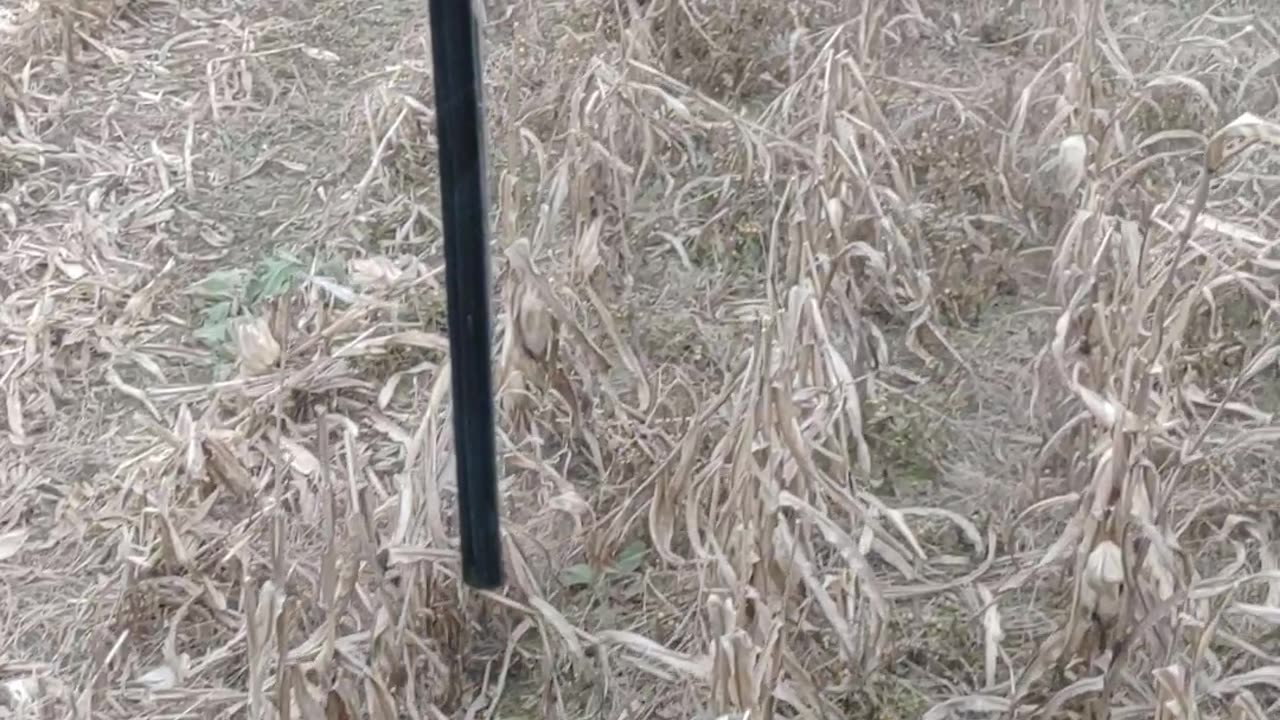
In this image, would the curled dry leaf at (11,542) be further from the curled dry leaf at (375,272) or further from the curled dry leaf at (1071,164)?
the curled dry leaf at (1071,164)

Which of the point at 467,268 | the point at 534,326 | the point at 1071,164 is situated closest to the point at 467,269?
the point at 467,268

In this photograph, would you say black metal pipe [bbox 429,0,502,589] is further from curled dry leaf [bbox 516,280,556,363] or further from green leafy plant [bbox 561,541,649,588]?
curled dry leaf [bbox 516,280,556,363]

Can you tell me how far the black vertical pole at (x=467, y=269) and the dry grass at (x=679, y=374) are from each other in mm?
75

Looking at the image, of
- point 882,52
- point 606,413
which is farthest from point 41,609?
point 882,52

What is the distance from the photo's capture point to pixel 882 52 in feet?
5.21

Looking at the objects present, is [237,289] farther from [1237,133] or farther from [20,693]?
[1237,133]

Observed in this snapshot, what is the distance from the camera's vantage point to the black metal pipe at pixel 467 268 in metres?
0.86

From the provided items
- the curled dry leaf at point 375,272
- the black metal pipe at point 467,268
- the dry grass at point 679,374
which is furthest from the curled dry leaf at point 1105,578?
the curled dry leaf at point 375,272

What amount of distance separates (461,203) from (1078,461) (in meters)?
0.52

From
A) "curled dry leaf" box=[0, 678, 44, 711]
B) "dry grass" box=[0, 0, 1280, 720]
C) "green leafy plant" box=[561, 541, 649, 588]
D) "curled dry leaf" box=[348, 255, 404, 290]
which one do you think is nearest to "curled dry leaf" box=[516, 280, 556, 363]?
"dry grass" box=[0, 0, 1280, 720]

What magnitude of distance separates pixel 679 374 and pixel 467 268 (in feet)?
1.30

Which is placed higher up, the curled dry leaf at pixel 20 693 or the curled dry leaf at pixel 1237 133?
the curled dry leaf at pixel 1237 133

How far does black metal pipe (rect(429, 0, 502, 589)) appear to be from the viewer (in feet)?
2.83

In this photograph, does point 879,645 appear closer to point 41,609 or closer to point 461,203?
point 461,203
